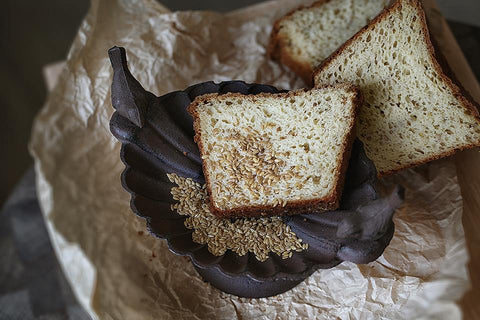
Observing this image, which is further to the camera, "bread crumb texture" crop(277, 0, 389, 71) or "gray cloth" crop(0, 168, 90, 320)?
"gray cloth" crop(0, 168, 90, 320)

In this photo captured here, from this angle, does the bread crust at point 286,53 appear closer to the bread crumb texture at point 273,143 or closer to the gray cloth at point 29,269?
the bread crumb texture at point 273,143

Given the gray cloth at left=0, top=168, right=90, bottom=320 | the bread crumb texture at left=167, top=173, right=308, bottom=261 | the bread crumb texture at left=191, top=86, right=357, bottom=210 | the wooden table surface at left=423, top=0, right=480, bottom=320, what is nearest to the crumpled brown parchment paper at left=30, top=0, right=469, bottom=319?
the wooden table surface at left=423, top=0, right=480, bottom=320

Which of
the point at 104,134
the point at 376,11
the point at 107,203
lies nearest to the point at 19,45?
the point at 104,134

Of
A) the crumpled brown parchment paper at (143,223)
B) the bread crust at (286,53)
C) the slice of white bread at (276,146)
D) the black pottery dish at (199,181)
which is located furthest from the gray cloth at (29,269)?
the bread crust at (286,53)

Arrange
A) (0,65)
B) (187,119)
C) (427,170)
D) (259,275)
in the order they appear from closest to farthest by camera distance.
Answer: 1. (259,275)
2. (187,119)
3. (427,170)
4. (0,65)

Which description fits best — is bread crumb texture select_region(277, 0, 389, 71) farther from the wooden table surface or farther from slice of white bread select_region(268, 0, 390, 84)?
the wooden table surface

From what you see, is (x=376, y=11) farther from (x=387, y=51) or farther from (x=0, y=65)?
(x=0, y=65)

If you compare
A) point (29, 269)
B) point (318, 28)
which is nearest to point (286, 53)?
point (318, 28)
